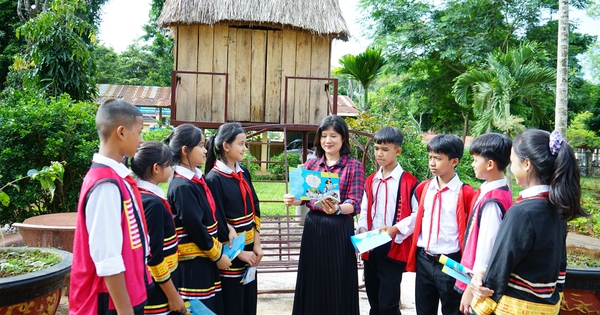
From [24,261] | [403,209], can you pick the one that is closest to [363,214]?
[403,209]

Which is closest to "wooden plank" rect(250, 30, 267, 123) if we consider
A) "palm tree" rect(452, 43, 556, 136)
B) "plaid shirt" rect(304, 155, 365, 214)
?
"palm tree" rect(452, 43, 556, 136)

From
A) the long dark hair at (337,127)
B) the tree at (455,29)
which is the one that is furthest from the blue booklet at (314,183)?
the tree at (455,29)

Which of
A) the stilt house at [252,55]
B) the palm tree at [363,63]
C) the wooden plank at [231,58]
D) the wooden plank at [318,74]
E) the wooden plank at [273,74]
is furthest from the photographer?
the palm tree at [363,63]

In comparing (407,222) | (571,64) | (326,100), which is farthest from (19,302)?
(571,64)

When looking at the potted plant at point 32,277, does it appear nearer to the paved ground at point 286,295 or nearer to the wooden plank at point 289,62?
the paved ground at point 286,295

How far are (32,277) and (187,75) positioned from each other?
6050 mm

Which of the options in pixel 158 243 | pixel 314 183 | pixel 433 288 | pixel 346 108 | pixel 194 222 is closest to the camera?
pixel 158 243

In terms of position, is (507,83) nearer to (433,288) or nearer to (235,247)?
(433,288)

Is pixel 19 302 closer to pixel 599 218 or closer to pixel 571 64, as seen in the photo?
pixel 599 218

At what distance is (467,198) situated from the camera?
2979 mm

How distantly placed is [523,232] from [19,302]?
2728 millimetres

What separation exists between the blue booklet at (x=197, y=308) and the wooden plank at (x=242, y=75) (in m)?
6.29

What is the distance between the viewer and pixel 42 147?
5508 mm

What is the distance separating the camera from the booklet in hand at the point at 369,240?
301cm
